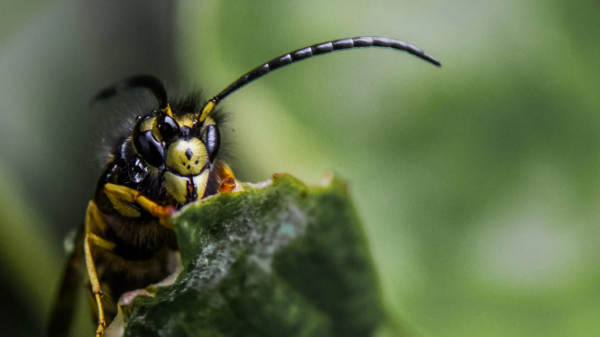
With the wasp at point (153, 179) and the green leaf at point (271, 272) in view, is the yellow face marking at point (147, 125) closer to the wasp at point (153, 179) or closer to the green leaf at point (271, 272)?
the wasp at point (153, 179)

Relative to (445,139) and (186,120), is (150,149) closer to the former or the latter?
(186,120)

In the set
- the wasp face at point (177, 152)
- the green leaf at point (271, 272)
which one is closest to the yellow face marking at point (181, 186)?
the wasp face at point (177, 152)

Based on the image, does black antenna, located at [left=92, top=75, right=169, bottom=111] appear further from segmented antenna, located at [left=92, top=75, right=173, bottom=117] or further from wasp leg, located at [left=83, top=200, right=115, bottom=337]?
wasp leg, located at [left=83, top=200, right=115, bottom=337]

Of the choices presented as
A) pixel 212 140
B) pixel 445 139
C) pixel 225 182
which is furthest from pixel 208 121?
pixel 445 139

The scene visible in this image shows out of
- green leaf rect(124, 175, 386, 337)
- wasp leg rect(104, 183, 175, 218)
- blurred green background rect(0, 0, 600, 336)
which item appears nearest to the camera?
green leaf rect(124, 175, 386, 337)

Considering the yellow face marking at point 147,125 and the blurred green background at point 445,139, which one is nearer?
the yellow face marking at point 147,125

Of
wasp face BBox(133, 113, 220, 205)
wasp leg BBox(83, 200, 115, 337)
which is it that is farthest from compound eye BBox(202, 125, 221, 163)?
wasp leg BBox(83, 200, 115, 337)

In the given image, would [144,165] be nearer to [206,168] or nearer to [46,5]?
[206,168]
